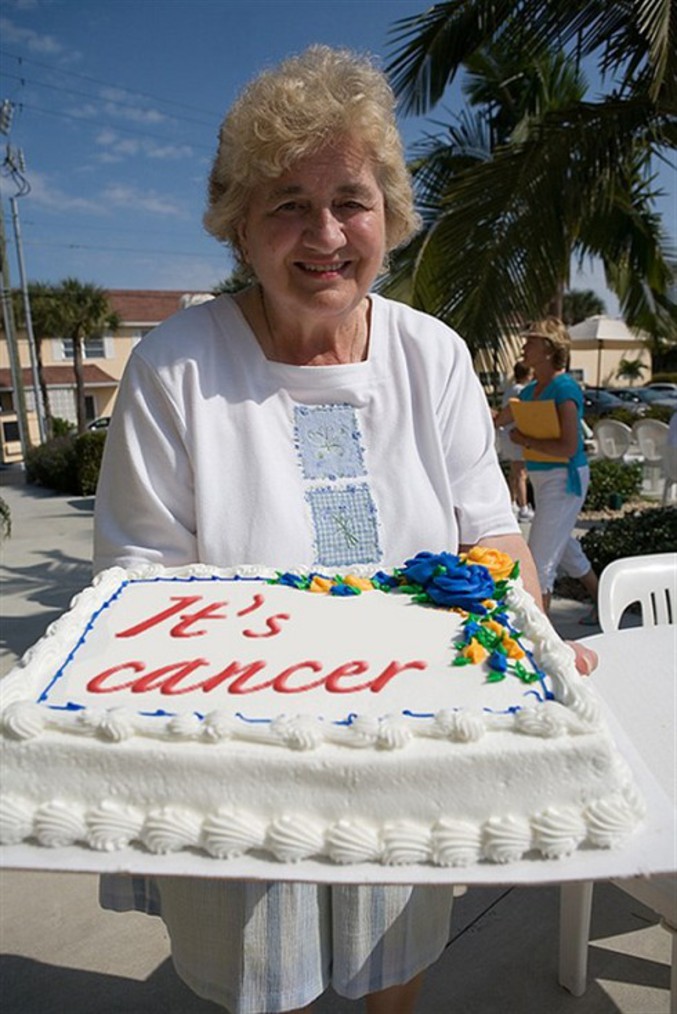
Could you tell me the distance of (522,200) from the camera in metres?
4.83

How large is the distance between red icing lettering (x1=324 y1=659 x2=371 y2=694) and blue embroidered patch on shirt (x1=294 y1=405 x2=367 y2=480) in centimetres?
52

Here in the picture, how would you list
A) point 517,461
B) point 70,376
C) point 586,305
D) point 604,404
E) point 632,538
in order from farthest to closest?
point 586,305, point 70,376, point 604,404, point 517,461, point 632,538

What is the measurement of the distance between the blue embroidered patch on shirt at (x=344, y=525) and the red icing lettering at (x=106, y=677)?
1.63ft

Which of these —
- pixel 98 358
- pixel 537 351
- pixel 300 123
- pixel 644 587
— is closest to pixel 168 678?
pixel 300 123

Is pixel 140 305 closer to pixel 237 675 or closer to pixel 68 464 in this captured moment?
pixel 68 464

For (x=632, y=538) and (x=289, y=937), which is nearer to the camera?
(x=289, y=937)

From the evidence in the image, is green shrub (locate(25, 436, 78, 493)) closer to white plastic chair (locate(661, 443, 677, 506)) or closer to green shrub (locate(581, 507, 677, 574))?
white plastic chair (locate(661, 443, 677, 506))

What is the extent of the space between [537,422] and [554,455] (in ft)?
0.79

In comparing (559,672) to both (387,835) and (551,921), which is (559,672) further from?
(551,921)

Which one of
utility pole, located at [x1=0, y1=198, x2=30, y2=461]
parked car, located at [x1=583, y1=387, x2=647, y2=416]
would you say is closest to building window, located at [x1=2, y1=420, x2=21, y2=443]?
utility pole, located at [x1=0, y1=198, x2=30, y2=461]

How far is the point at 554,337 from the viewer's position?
188 inches

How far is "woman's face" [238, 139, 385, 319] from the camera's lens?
60.9 inches

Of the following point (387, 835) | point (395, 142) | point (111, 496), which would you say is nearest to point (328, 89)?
point (395, 142)

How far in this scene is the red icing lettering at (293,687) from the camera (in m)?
1.15
